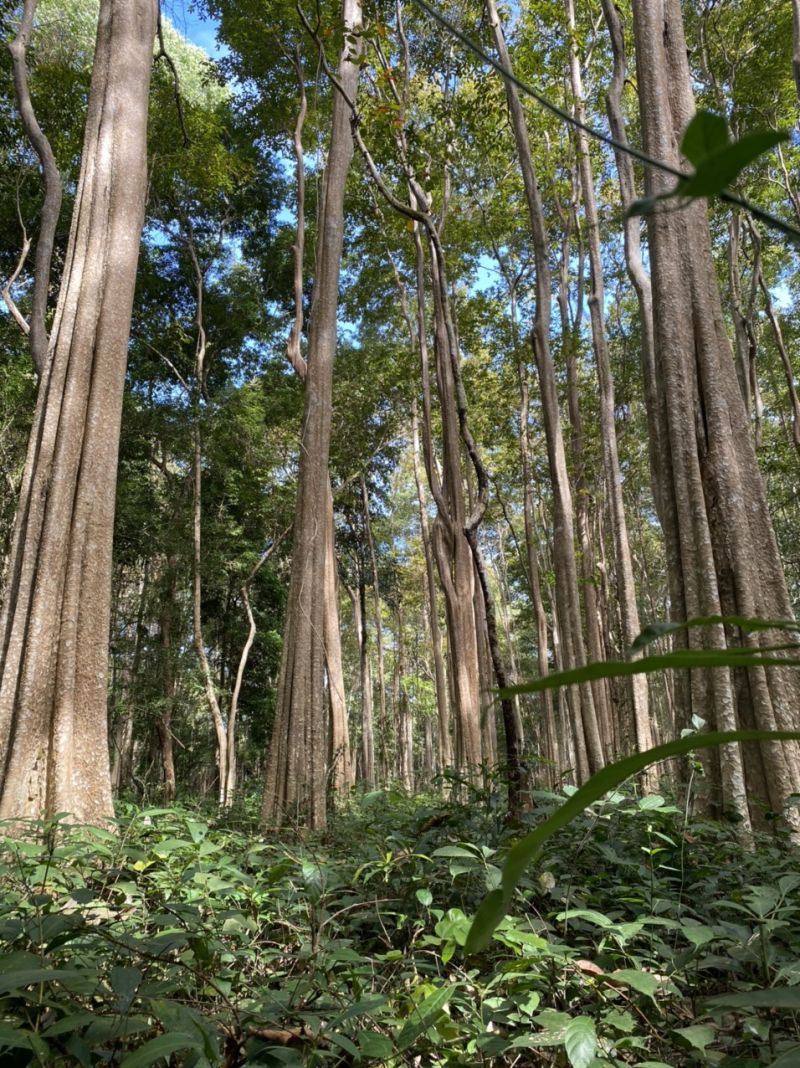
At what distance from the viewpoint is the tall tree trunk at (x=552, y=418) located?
7.08 metres

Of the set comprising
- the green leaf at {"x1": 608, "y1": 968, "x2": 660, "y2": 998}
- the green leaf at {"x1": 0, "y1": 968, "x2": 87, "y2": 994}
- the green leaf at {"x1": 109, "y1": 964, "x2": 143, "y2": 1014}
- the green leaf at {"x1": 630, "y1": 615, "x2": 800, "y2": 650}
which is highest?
the green leaf at {"x1": 630, "y1": 615, "x2": 800, "y2": 650}

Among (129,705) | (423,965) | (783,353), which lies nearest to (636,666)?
(423,965)

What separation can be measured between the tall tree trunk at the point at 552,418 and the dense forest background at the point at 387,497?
2.1 inches

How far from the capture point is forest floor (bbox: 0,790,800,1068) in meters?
1.26

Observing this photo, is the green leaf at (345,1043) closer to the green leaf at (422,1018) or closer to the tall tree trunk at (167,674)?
the green leaf at (422,1018)

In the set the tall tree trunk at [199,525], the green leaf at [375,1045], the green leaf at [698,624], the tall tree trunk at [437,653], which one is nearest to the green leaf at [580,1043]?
the green leaf at [375,1045]

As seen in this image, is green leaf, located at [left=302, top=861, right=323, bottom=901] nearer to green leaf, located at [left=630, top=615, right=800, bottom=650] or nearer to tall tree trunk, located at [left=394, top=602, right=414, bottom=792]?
green leaf, located at [left=630, top=615, right=800, bottom=650]

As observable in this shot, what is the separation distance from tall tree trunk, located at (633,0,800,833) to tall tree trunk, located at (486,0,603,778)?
2.65 meters

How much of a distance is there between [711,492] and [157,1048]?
11.3 feet

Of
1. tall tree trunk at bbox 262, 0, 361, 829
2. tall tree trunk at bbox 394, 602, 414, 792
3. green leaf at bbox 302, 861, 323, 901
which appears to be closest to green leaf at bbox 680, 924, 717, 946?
green leaf at bbox 302, 861, 323, 901

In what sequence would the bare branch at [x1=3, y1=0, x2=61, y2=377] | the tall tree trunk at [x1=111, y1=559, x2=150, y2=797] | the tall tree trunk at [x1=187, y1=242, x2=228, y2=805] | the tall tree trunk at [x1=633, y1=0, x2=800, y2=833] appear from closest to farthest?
the tall tree trunk at [x1=633, y1=0, x2=800, y2=833], the bare branch at [x1=3, y1=0, x2=61, y2=377], the tall tree trunk at [x1=187, y1=242, x2=228, y2=805], the tall tree trunk at [x1=111, y1=559, x2=150, y2=797]

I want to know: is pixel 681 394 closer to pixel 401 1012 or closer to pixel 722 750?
pixel 722 750

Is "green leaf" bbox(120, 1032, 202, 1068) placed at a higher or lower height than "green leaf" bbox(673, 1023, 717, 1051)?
higher

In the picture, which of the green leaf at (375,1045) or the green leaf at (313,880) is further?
the green leaf at (313,880)
